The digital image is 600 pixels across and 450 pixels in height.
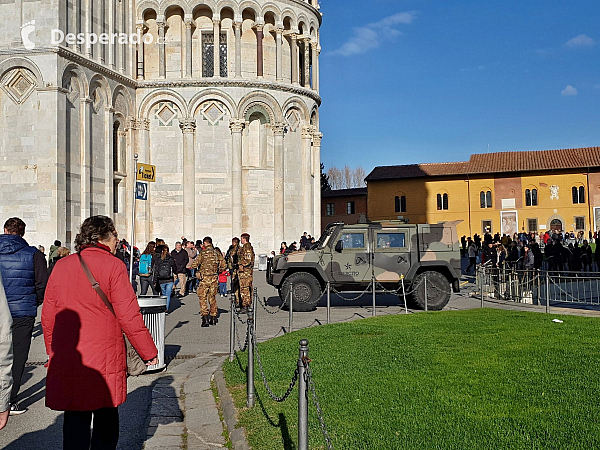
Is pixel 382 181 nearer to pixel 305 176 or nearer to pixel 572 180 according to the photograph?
pixel 572 180

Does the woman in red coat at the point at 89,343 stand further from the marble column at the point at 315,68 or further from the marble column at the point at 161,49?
the marble column at the point at 315,68

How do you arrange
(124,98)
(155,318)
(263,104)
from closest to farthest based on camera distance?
(155,318) < (124,98) < (263,104)

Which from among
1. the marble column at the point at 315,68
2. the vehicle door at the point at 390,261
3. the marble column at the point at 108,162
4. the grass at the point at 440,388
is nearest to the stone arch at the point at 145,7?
the marble column at the point at 108,162

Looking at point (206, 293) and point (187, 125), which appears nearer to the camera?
point (206, 293)

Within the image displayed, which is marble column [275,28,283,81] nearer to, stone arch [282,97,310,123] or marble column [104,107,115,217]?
stone arch [282,97,310,123]

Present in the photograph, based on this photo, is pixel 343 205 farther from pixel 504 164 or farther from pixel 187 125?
pixel 187 125

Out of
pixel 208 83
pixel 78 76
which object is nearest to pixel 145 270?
pixel 78 76

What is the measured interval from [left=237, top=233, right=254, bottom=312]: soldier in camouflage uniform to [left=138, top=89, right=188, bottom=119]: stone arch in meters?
18.4

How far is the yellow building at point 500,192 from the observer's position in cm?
5794

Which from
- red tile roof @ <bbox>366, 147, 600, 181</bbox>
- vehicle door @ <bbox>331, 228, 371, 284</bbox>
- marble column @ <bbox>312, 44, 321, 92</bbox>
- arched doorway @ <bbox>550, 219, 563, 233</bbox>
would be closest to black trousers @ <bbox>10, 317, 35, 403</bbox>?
vehicle door @ <bbox>331, 228, 371, 284</bbox>

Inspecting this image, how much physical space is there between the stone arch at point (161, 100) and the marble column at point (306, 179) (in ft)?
23.1

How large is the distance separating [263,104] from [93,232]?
29.5m

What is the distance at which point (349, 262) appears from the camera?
16125 mm

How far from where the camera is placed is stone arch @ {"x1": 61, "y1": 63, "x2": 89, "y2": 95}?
26.1 meters
